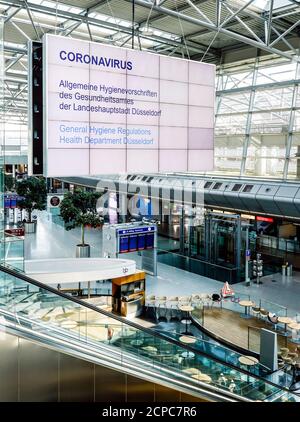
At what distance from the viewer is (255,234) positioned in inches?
1133

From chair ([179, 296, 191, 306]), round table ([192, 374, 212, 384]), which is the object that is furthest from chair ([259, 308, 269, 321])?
round table ([192, 374, 212, 384])

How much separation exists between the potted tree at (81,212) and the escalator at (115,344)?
57.2 feet

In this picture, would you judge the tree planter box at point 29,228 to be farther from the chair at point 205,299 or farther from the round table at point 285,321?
the round table at point 285,321

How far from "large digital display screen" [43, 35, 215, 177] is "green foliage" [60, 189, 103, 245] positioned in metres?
15.9

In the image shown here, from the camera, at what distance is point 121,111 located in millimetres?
9766

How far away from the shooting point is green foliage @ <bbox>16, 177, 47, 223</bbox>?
1465 inches

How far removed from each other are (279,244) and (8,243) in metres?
22.9

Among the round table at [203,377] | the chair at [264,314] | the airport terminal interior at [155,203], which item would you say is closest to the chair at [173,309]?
the airport terminal interior at [155,203]

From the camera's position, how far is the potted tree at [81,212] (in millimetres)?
26672

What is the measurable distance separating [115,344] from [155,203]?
90.5ft

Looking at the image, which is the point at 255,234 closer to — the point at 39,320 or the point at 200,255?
the point at 200,255

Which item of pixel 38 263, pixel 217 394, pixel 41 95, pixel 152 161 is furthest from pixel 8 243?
pixel 38 263

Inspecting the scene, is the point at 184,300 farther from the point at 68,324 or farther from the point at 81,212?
the point at 68,324

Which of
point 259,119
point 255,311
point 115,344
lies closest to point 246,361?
point 255,311
